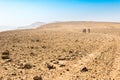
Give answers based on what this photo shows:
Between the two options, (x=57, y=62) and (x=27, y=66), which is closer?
(x=27, y=66)

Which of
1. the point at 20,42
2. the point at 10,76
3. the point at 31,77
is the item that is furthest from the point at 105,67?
the point at 20,42

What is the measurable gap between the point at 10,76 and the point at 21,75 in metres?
0.71

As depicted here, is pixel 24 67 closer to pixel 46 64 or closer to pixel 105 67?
pixel 46 64

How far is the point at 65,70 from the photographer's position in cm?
1595

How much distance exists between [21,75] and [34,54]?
588 centimetres

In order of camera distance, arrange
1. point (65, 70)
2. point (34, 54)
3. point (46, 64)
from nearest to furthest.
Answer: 1. point (65, 70)
2. point (46, 64)
3. point (34, 54)

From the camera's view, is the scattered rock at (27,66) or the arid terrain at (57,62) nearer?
the arid terrain at (57,62)

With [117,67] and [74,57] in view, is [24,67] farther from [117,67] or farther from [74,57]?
[117,67]

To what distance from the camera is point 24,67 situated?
16469mm

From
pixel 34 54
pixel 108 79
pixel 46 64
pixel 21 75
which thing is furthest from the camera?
pixel 34 54

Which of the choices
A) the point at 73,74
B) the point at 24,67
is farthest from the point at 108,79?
the point at 24,67

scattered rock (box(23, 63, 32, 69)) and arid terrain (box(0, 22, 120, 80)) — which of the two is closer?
arid terrain (box(0, 22, 120, 80))

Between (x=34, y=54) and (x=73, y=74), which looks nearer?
(x=73, y=74)

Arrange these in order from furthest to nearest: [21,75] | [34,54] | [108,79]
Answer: [34,54]
[21,75]
[108,79]
